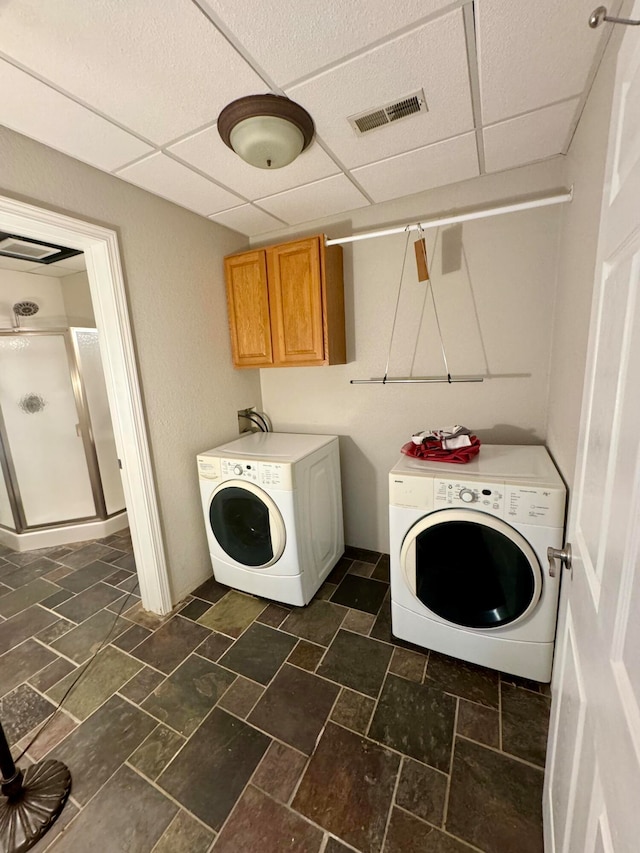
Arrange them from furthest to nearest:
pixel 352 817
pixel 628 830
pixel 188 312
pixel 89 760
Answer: pixel 188 312, pixel 89 760, pixel 352 817, pixel 628 830

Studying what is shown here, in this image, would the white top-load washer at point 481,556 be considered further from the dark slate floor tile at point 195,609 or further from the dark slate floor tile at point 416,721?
the dark slate floor tile at point 195,609

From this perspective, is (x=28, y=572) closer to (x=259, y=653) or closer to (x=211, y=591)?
(x=211, y=591)

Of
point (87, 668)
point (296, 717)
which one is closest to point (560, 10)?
point (296, 717)

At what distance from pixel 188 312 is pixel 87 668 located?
6.70 feet

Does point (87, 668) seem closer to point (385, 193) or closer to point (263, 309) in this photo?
point (263, 309)

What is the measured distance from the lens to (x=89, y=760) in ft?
4.27

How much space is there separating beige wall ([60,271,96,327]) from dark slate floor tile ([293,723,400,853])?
3641 millimetres

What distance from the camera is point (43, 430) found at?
296 cm

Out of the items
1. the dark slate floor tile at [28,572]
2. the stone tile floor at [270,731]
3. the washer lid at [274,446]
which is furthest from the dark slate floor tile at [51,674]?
the washer lid at [274,446]

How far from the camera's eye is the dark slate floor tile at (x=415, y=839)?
102cm

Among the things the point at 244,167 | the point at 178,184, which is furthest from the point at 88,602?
the point at 244,167

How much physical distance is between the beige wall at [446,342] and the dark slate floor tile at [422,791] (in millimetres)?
1386

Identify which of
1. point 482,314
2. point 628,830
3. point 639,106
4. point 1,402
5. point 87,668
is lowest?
point 87,668

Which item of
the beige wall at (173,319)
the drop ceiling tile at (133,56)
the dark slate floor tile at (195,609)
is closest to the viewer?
the drop ceiling tile at (133,56)
